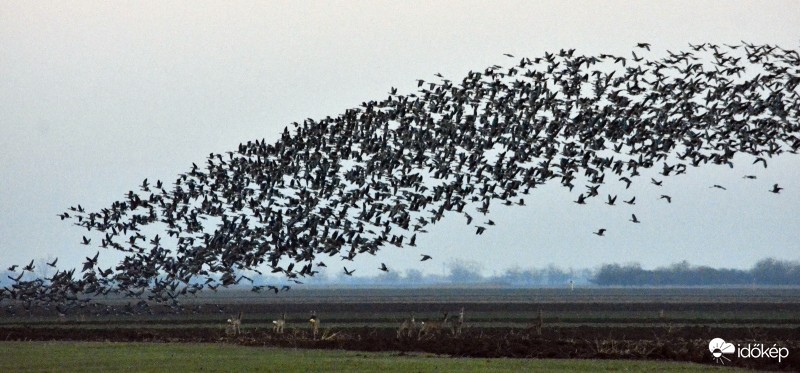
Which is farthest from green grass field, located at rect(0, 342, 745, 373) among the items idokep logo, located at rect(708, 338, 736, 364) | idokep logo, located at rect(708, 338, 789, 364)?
idokep logo, located at rect(708, 338, 789, 364)

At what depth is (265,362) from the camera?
124 ft

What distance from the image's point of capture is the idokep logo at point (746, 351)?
1487 inches

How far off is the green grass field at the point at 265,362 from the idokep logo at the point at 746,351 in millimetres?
1991

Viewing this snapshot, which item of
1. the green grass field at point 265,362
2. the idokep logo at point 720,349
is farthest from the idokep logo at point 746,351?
the green grass field at point 265,362

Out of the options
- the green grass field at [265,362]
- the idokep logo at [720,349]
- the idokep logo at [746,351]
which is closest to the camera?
the green grass field at [265,362]

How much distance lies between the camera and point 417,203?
146ft

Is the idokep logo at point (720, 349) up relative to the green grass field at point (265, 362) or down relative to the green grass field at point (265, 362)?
up

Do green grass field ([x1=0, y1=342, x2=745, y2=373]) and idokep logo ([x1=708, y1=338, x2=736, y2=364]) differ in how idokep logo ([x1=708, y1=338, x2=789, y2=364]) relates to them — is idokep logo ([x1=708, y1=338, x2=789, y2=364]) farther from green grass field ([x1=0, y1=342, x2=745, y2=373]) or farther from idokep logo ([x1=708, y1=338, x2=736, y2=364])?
green grass field ([x1=0, y1=342, x2=745, y2=373])

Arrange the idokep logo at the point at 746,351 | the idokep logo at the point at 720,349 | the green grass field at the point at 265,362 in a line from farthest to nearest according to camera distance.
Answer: the idokep logo at the point at 746,351 → the idokep logo at the point at 720,349 → the green grass field at the point at 265,362

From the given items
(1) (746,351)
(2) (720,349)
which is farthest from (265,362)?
(1) (746,351)

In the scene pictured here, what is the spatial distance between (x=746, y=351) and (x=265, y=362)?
16.8 metres

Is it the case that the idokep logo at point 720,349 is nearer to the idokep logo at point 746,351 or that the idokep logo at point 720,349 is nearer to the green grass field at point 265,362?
the idokep logo at point 746,351

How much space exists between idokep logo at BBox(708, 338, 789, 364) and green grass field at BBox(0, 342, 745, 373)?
78.4 inches

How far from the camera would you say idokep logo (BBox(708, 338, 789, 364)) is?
124ft
